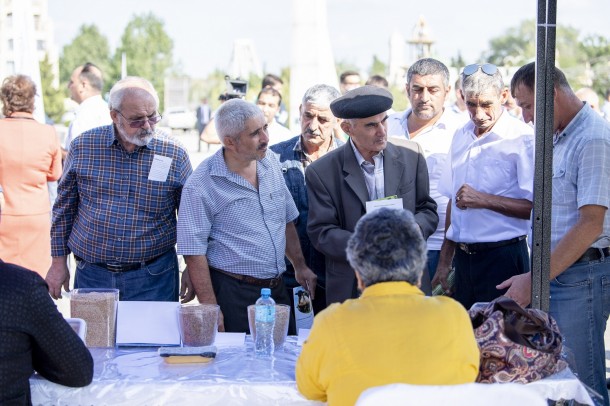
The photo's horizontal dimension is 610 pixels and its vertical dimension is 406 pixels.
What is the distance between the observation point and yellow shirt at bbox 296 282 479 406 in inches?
87.0

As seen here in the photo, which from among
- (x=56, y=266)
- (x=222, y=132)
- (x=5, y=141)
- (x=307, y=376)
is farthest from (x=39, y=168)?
(x=307, y=376)

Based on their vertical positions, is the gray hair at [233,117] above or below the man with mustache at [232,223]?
above

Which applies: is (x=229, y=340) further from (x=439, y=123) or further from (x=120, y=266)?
(x=439, y=123)

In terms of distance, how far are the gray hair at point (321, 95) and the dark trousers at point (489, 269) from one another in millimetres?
1064

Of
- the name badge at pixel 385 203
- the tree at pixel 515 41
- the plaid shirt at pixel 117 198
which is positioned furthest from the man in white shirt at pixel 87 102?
the tree at pixel 515 41

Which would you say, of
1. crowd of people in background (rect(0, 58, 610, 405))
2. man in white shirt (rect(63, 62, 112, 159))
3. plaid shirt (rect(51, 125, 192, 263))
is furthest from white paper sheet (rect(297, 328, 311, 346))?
man in white shirt (rect(63, 62, 112, 159))

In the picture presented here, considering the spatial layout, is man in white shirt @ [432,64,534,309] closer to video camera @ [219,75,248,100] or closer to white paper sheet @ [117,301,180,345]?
white paper sheet @ [117,301,180,345]

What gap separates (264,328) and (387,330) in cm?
88

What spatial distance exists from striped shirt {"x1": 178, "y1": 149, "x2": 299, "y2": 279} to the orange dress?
2.69 metres

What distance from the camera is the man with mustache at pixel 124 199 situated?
397 cm

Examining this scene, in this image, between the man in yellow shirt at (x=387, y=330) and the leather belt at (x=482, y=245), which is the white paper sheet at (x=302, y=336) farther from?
the leather belt at (x=482, y=245)

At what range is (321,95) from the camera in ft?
14.5

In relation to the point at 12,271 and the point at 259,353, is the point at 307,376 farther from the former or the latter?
the point at 12,271

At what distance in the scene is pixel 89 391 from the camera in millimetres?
2646
